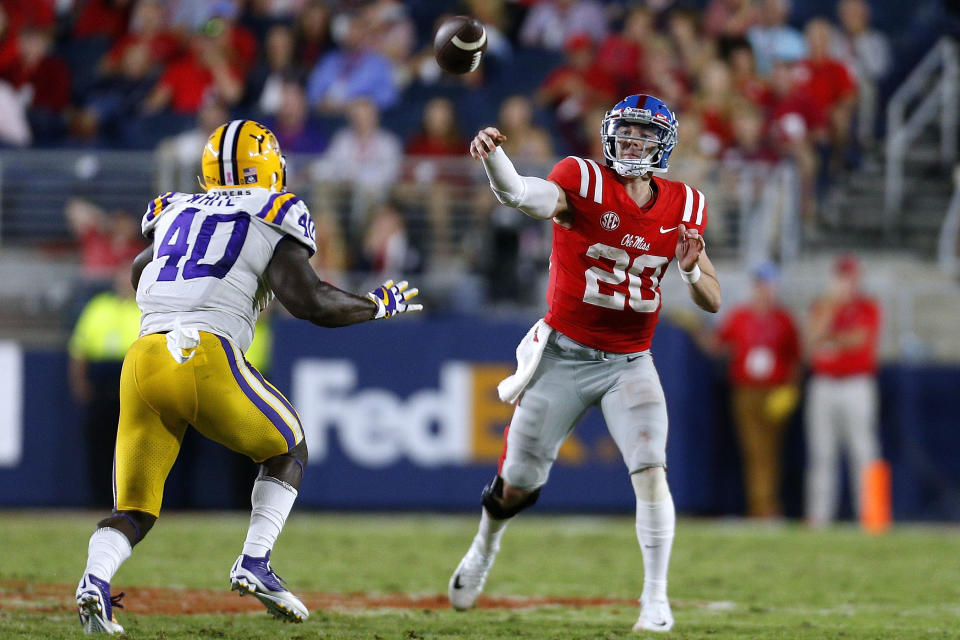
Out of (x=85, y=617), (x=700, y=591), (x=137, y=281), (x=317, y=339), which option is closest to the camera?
(x=85, y=617)

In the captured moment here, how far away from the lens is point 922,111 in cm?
1291

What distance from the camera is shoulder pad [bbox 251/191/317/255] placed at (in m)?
5.35

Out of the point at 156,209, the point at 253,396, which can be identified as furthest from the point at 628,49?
the point at 253,396

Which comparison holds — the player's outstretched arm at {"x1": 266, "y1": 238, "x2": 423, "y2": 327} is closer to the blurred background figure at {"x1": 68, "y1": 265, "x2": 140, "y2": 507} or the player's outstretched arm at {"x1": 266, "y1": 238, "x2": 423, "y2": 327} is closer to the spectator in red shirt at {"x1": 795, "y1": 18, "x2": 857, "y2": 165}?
the blurred background figure at {"x1": 68, "y1": 265, "x2": 140, "y2": 507}

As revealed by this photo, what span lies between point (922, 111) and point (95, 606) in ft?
33.1

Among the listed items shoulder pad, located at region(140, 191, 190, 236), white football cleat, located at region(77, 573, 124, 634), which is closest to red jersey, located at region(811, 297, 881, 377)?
shoulder pad, located at region(140, 191, 190, 236)

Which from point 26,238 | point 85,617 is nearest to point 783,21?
point 26,238

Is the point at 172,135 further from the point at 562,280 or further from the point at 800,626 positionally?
the point at 800,626

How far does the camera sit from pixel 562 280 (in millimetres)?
5961

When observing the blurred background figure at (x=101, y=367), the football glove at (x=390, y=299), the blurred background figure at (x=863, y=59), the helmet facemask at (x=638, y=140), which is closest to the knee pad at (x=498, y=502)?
the football glove at (x=390, y=299)

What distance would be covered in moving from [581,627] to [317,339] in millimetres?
5751

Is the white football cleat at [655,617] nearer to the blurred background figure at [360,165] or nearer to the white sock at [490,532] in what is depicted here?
the white sock at [490,532]

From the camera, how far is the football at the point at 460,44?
582 centimetres

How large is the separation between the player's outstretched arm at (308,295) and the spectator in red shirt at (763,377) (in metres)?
6.00
